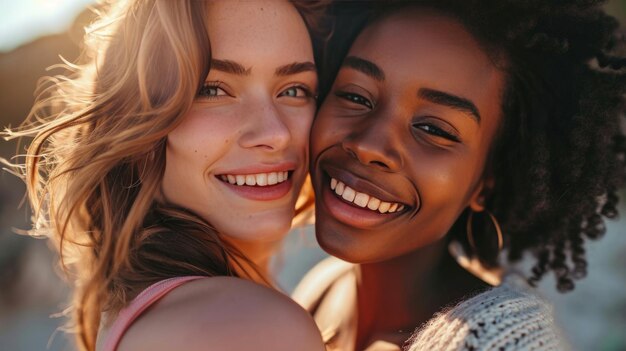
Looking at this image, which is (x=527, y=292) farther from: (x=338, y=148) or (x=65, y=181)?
(x=65, y=181)

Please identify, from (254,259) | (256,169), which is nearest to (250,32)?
(256,169)

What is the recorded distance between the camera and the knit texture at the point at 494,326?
6.55 ft

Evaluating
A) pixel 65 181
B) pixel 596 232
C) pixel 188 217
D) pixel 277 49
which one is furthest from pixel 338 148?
pixel 596 232

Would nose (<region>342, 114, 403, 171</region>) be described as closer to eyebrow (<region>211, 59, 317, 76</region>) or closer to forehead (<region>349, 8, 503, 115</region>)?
forehead (<region>349, 8, 503, 115</region>)

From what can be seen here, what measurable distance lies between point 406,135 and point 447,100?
193 millimetres

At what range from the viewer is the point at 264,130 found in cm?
227

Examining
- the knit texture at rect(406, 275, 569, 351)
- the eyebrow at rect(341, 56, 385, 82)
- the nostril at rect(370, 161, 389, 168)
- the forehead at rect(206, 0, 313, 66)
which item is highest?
the forehead at rect(206, 0, 313, 66)

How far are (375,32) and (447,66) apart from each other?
1.16 ft

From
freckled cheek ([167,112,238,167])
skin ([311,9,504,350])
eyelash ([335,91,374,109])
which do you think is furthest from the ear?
freckled cheek ([167,112,238,167])

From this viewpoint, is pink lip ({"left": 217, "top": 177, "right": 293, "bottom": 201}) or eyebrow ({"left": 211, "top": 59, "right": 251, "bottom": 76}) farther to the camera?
pink lip ({"left": 217, "top": 177, "right": 293, "bottom": 201})

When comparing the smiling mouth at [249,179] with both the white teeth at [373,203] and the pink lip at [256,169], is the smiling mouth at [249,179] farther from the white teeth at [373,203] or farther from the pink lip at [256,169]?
the white teeth at [373,203]

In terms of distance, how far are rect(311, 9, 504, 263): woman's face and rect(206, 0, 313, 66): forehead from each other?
1.08 ft

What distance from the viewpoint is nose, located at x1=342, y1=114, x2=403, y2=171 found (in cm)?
239

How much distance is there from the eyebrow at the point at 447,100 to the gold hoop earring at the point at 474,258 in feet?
2.24
